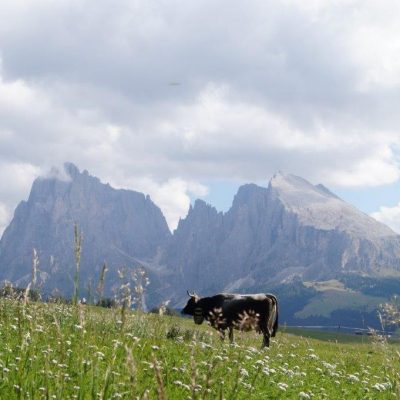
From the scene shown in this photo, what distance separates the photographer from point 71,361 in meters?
7.79

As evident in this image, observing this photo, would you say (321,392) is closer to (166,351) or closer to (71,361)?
(166,351)

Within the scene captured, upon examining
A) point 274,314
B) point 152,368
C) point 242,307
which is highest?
point 242,307

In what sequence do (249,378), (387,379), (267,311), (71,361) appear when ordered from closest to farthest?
(71,361) < (249,378) < (387,379) < (267,311)

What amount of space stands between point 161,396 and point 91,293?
262 cm

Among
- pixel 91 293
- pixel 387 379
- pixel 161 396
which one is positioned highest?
pixel 91 293

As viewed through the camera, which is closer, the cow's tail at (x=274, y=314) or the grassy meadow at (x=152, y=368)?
the grassy meadow at (x=152, y=368)

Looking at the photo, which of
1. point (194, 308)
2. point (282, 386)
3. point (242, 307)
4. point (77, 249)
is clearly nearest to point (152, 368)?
point (77, 249)

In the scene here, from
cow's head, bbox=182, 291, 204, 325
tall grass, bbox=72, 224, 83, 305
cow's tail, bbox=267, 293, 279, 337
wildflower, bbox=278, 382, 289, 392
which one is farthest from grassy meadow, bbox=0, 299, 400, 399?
cow's head, bbox=182, 291, 204, 325

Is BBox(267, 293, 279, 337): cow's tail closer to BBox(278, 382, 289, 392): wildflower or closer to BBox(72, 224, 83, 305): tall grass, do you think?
BBox(278, 382, 289, 392): wildflower

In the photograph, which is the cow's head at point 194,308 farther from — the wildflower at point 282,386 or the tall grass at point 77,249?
the tall grass at point 77,249

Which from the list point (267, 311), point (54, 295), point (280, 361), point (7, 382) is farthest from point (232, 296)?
point (7, 382)

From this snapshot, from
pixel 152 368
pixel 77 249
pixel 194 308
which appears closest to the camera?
pixel 77 249

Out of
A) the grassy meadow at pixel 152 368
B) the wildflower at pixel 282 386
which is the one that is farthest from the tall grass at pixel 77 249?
the wildflower at pixel 282 386

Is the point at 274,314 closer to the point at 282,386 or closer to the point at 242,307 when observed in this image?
the point at 242,307
